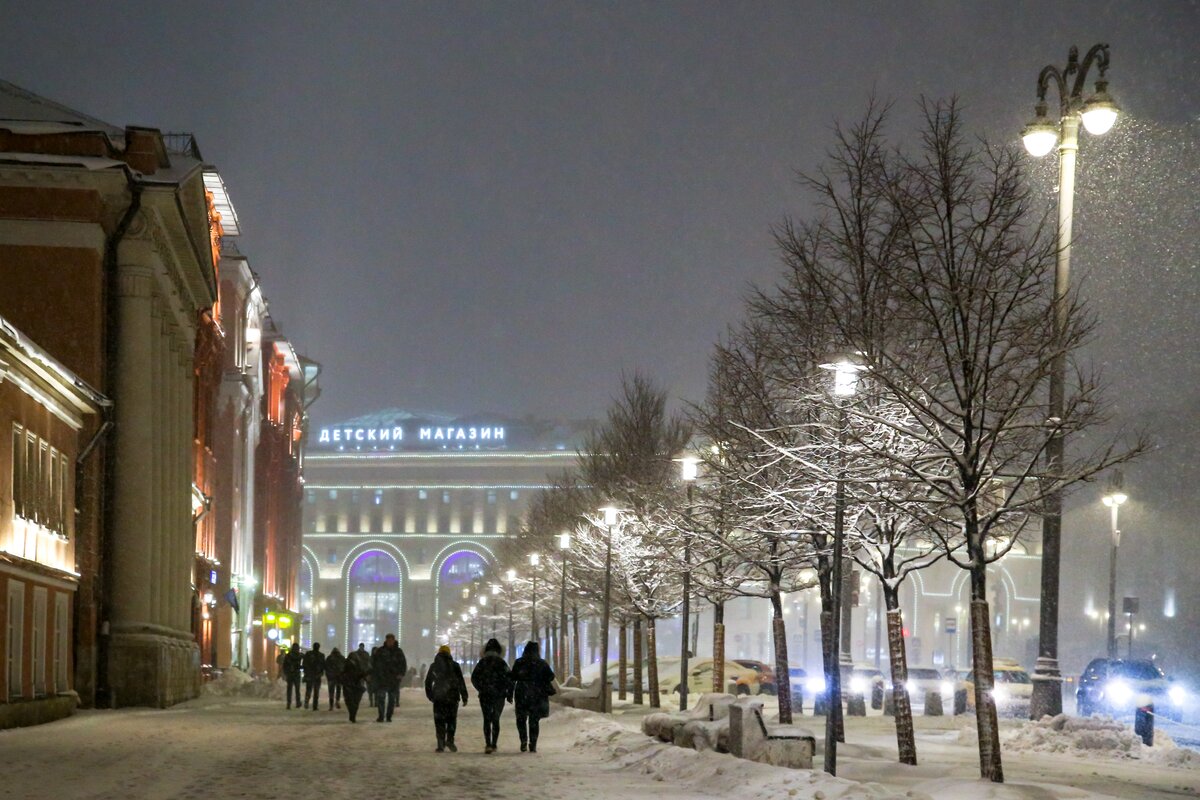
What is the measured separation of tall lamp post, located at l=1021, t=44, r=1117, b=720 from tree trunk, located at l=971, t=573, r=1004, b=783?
3.53m

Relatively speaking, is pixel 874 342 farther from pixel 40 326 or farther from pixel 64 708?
pixel 40 326

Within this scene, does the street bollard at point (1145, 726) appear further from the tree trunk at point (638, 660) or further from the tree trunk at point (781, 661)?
the tree trunk at point (638, 660)

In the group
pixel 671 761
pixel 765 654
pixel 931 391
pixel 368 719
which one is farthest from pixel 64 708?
pixel 765 654

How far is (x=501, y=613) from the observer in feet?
349

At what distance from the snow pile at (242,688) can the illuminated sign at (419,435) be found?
128 metres

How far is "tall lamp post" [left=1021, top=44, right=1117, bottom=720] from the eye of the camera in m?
23.2

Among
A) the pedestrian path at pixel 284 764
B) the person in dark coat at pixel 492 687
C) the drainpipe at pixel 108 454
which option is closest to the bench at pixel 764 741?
the pedestrian path at pixel 284 764

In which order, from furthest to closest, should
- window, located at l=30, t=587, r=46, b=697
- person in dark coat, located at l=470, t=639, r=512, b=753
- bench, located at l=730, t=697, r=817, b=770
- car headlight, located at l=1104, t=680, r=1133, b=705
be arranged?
1. car headlight, located at l=1104, t=680, r=1133, b=705
2. window, located at l=30, t=587, r=46, b=697
3. person in dark coat, located at l=470, t=639, r=512, b=753
4. bench, located at l=730, t=697, r=817, b=770

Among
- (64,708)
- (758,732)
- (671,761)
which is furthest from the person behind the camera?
(64,708)

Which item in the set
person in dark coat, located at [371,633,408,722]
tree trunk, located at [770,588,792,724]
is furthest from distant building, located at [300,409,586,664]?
tree trunk, located at [770,588,792,724]

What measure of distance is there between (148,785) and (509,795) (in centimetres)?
381

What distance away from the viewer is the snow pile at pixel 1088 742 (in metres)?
24.0

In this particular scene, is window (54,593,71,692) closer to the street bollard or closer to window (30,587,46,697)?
window (30,587,46,697)

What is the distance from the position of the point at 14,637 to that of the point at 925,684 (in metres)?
35.4
